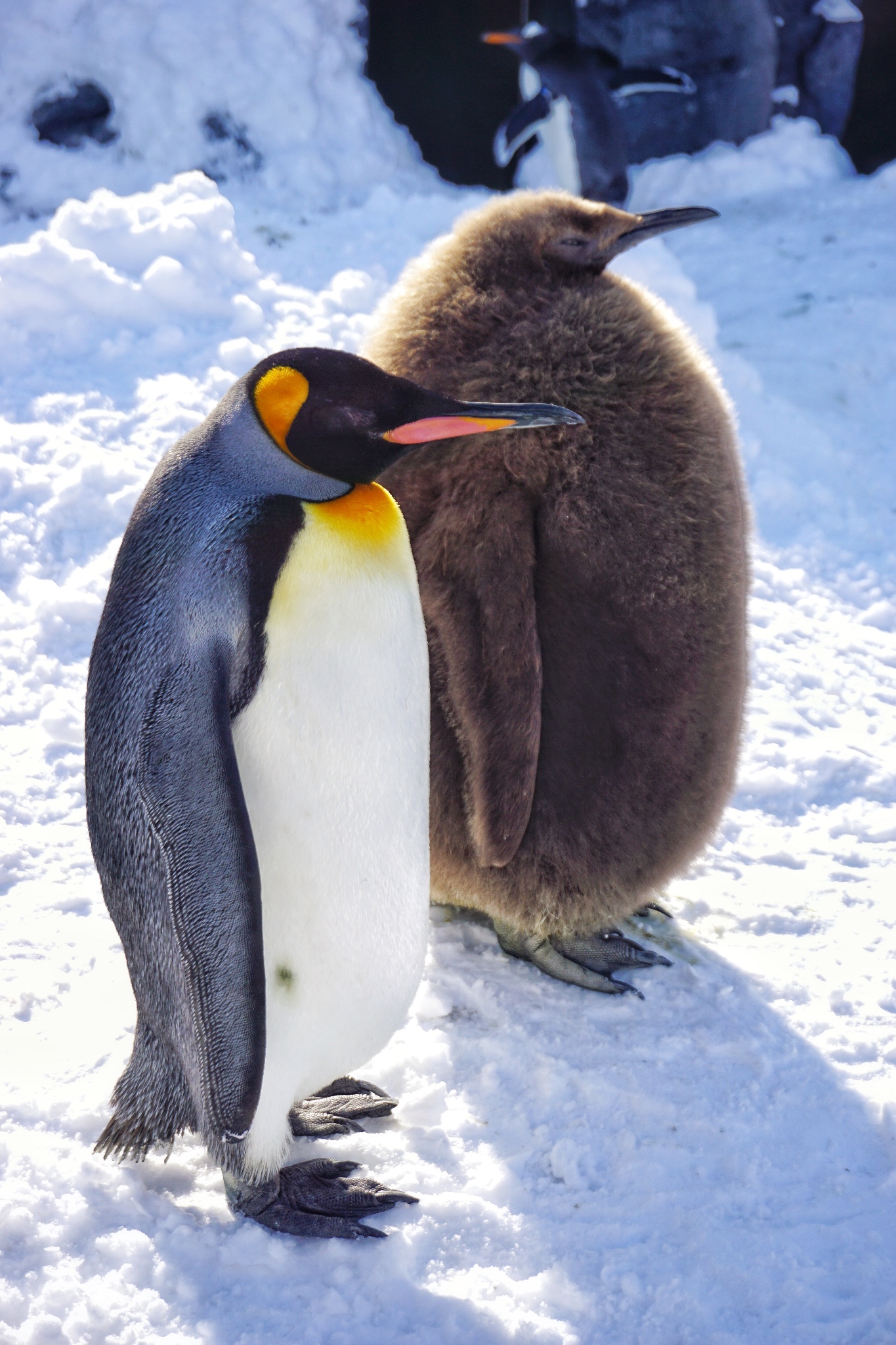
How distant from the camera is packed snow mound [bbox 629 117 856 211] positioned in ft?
21.4

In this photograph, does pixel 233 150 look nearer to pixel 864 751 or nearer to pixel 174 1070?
pixel 864 751

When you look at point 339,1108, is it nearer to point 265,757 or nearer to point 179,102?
point 265,757

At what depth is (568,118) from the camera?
6.08 meters

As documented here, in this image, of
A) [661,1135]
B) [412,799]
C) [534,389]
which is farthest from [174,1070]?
[534,389]

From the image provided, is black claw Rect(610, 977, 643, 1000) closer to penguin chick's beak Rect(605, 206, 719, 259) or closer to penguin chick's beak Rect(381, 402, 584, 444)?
penguin chick's beak Rect(381, 402, 584, 444)

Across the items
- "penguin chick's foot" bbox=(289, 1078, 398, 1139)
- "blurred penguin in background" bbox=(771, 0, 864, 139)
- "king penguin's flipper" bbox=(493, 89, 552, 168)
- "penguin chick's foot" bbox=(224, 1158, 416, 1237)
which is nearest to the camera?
"penguin chick's foot" bbox=(224, 1158, 416, 1237)

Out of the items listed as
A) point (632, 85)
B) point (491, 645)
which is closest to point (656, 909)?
point (491, 645)

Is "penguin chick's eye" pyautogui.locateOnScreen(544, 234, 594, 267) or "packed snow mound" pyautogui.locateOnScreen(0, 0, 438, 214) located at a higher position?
"penguin chick's eye" pyautogui.locateOnScreen(544, 234, 594, 267)

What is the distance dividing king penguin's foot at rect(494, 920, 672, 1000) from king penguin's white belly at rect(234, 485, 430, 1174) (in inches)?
18.5

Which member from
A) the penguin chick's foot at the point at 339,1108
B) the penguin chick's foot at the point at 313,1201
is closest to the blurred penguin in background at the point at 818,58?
the penguin chick's foot at the point at 339,1108

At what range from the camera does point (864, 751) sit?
99.2 inches

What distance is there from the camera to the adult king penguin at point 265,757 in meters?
1.22

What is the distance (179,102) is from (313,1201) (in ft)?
17.0

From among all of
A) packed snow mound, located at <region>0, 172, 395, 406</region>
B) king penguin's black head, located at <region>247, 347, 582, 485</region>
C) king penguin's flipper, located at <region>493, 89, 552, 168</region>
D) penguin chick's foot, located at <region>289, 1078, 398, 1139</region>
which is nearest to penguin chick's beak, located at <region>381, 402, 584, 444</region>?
king penguin's black head, located at <region>247, 347, 582, 485</region>
